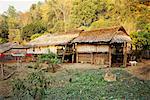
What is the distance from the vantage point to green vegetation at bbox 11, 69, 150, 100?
608 inches

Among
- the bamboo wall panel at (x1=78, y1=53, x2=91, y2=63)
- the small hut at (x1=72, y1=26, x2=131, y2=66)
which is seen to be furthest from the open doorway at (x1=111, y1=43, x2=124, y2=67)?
the bamboo wall panel at (x1=78, y1=53, x2=91, y2=63)

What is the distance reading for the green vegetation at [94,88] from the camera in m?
15.5

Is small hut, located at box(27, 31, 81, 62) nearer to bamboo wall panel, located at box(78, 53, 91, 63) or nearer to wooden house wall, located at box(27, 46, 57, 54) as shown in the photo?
wooden house wall, located at box(27, 46, 57, 54)

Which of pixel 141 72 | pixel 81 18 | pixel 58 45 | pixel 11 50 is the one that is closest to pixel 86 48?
pixel 58 45

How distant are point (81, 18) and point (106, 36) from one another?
69.7 feet

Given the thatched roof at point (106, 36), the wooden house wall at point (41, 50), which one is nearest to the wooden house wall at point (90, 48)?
the thatched roof at point (106, 36)

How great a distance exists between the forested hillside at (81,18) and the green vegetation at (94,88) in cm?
1112

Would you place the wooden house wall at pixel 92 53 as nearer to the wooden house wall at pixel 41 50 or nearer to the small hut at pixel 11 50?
the wooden house wall at pixel 41 50

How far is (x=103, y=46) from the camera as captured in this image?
30.6 metres

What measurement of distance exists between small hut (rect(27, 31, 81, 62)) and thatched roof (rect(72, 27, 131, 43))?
70.3 inches

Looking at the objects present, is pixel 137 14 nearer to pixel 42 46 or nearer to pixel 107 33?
pixel 107 33

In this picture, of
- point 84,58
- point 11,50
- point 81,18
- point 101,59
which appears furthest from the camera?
point 81,18

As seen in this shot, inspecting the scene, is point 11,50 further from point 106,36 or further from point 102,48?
point 106,36

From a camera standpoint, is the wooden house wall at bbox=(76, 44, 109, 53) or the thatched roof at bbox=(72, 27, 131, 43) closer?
the thatched roof at bbox=(72, 27, 131, 43)
